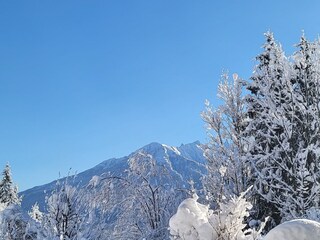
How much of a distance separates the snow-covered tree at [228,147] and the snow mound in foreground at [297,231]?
31.4ft

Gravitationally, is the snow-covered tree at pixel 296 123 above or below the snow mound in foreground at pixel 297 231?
above

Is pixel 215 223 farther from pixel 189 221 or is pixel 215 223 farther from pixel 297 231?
pixel 297 231

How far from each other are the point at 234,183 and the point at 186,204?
8.04 metres

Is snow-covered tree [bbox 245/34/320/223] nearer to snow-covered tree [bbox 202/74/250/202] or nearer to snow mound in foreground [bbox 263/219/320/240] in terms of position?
snow-covered tree [bbox 202/74/250/202]

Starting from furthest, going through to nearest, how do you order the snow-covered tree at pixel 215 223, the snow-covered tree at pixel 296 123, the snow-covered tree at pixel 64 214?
the snow-covered tree at pixel 296 123 < the snow-covered tree at pixel 64 214 < the snow-covered tree at pixel 215 223

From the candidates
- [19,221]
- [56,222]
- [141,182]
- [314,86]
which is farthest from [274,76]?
[19,221]

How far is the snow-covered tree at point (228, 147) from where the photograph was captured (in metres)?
14.0

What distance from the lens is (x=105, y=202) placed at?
1251 centimetres

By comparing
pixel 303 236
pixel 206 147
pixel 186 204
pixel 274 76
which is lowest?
pixel 303 236

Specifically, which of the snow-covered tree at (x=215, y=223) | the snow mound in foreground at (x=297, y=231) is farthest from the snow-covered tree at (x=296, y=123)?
the snow mound in foreground at (x=297, y=231)

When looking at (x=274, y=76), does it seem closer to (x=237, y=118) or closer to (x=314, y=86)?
(x=314, y=86)

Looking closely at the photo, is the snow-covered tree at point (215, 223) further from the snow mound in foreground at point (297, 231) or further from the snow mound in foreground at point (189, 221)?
the snow mound in foreground at point (297, 231)

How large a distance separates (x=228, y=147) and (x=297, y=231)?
11180 millimetres

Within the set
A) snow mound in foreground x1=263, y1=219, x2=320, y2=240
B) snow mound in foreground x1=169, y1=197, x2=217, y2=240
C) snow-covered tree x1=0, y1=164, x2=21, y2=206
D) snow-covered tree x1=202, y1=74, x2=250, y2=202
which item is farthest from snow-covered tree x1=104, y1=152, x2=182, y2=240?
snow-covered tree x1=0, y1=164, x2=21, y2=206
